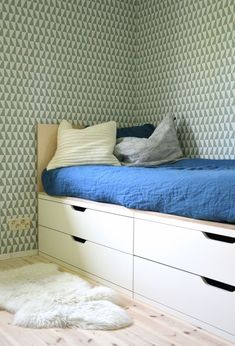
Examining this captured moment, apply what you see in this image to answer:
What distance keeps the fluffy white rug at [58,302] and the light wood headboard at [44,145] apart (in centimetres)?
85

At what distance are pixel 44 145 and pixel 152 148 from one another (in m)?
0.80

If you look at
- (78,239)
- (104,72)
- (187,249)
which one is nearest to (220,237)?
(187,249)

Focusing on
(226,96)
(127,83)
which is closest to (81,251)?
(226,96)

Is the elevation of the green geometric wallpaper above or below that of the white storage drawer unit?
above

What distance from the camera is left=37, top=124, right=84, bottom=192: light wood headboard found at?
296 cm

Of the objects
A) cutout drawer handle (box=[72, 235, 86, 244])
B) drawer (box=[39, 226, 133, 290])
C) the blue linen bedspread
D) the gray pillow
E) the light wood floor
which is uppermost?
the gray pillow

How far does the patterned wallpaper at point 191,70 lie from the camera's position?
271cm

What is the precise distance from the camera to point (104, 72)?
10.8 feet

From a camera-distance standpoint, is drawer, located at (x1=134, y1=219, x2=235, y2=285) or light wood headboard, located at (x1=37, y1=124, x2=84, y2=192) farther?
light wood headboard, located at (x1=37, y1=124, x2=84, y2=192)

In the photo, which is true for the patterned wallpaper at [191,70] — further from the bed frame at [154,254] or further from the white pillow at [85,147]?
the bed frame at [154,254]

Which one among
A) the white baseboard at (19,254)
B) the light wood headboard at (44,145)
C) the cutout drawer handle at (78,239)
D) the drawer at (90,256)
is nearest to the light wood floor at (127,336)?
the drawer at (90,256)

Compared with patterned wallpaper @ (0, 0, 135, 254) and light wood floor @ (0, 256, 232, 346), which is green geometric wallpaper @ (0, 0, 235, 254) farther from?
light wood floor @ (0, 256, 232, 346)

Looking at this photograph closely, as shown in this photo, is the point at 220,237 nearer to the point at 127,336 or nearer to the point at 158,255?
the point at 158,255

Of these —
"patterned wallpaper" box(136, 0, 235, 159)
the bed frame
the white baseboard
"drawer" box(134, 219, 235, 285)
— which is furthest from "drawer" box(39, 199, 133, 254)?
"patterned wallpaper" box(136, 0, 235, 159)
